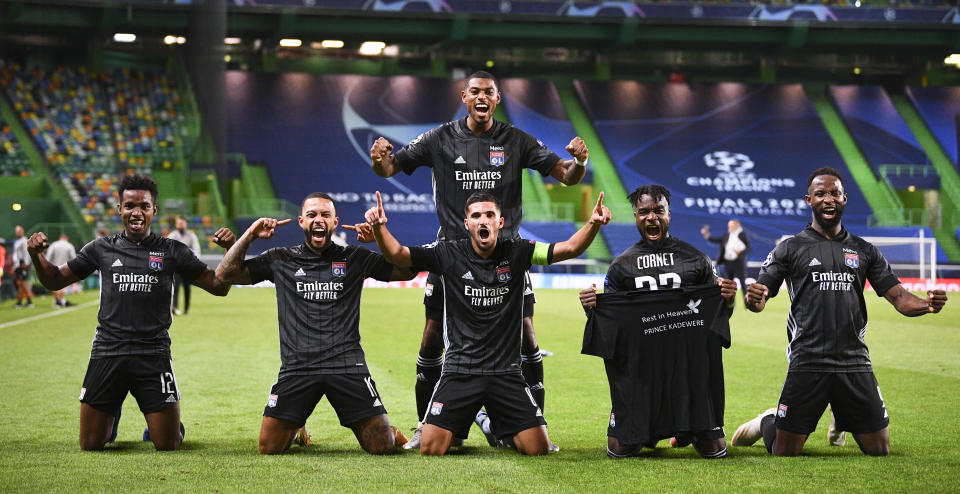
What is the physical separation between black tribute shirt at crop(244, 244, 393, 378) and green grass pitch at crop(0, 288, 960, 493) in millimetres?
602

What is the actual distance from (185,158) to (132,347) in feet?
109

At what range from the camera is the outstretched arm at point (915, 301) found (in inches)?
240

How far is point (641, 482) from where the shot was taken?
5430mm

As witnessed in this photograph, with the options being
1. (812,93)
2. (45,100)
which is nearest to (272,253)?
(45,100)

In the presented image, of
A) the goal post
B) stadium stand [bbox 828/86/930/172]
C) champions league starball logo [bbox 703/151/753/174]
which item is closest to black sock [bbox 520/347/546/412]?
the goal post

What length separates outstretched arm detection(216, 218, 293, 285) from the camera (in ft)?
20.3

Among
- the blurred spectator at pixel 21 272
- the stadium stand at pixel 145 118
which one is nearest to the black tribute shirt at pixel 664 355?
the blurred spectator at pixel 21 272

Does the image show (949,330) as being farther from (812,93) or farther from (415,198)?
(812,93)

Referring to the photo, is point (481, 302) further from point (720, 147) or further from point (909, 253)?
point (720, 147)

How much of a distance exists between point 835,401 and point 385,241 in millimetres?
3031

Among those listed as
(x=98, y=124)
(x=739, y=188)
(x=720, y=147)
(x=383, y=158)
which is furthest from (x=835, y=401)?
(x=720, y=147)

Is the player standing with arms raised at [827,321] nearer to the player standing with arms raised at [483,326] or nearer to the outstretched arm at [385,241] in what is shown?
the player standing with arms raised at [483,326]

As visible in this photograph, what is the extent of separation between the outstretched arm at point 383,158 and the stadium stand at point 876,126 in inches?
1563

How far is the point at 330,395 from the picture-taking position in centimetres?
653
